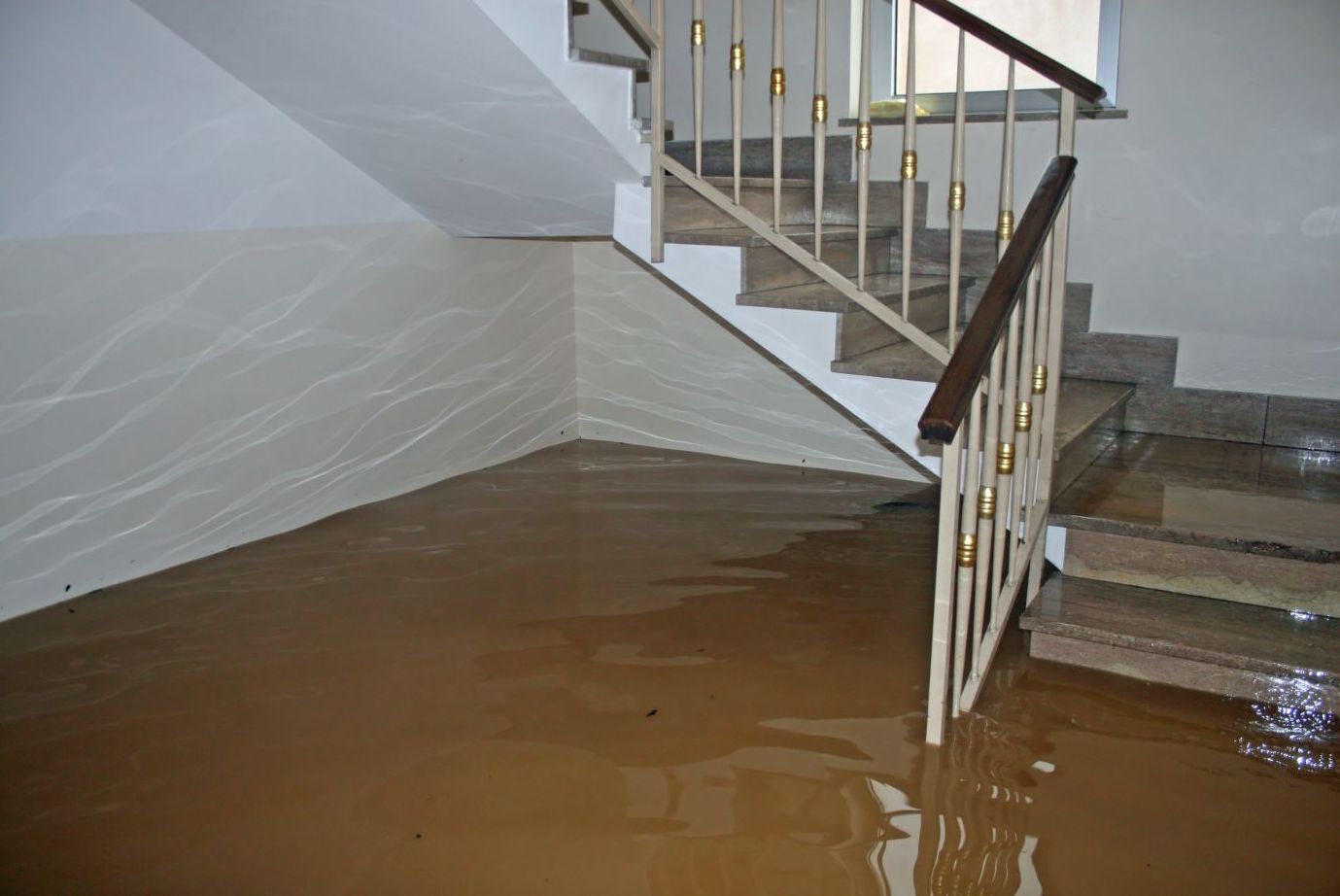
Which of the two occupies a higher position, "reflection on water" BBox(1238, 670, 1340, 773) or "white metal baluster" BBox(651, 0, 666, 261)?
"white metal baluster" BBox(651, 0, 666, 261)

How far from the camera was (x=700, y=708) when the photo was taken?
8.48ft

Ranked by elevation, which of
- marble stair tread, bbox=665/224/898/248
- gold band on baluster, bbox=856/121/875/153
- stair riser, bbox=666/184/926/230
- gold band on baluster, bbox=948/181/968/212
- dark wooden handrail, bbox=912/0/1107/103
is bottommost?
marble stair tread, bbox=665/224/898/248

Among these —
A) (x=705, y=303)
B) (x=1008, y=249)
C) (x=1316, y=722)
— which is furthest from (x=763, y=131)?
(x=1316, y=722)

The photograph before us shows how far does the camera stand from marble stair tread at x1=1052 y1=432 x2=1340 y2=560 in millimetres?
2691

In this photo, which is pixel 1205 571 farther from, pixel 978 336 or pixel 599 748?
pixel 599 748

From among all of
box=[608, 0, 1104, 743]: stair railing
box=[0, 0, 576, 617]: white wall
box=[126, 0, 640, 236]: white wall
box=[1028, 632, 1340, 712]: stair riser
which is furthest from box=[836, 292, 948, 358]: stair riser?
box=[0, 0, 576, 617]: white wall

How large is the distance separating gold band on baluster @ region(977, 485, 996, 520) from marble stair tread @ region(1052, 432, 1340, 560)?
65 cm

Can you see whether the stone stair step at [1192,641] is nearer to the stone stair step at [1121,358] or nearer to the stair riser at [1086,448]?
the stair riser at [1086,448]

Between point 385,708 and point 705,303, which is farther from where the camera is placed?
point 705,303

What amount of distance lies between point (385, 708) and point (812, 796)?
103 cm

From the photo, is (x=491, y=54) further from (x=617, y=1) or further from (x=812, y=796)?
(x=812, y=796)

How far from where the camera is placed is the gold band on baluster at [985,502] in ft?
7.44

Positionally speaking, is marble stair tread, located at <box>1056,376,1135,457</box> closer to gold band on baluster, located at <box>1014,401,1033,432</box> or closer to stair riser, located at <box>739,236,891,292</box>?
gold band on baluster, located at <box>1014,401,1033,432</box>

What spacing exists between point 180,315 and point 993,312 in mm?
2505
